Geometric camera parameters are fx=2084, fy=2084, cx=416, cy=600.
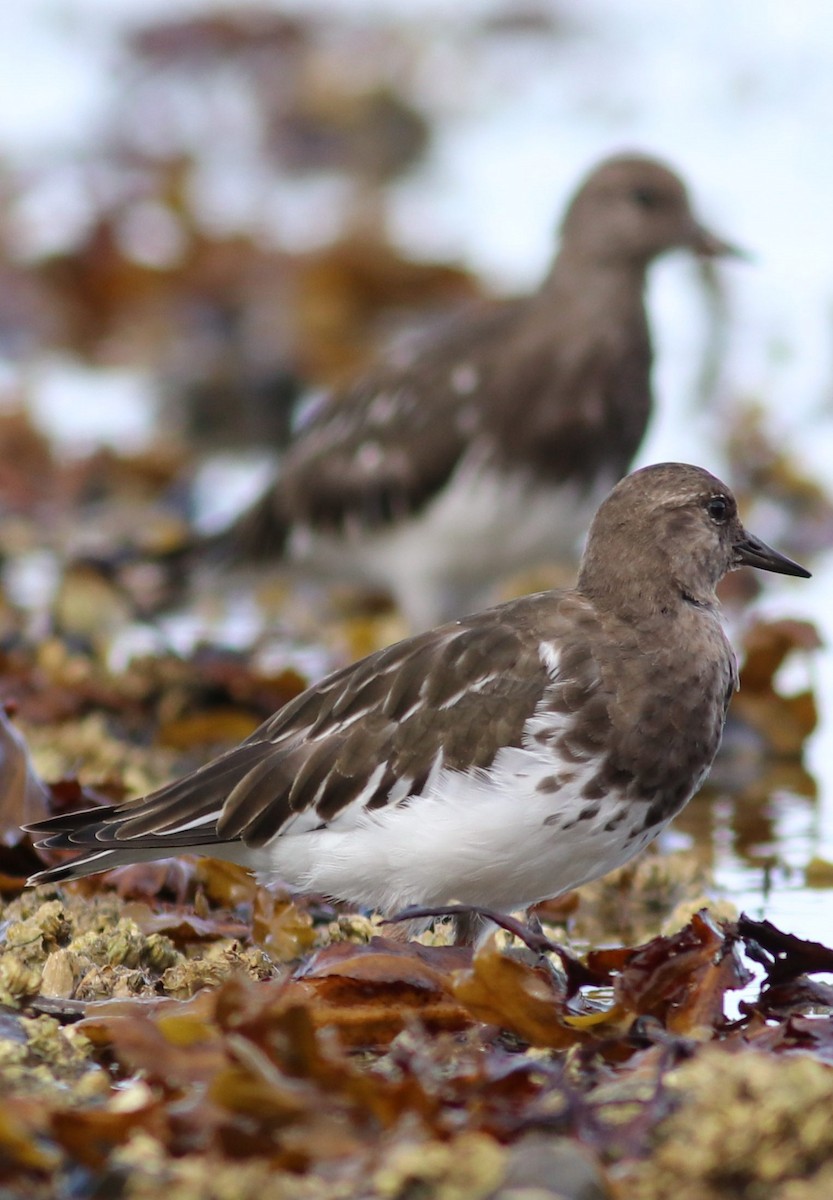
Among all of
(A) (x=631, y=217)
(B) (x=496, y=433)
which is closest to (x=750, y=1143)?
(B) (x=496, y=433)

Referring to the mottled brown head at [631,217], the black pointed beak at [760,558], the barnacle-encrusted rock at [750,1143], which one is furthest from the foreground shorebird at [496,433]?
the barnacle-encrusted rock at [750,1143]

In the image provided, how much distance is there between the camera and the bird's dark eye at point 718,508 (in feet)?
12.7

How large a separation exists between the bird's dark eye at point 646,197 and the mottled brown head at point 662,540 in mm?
2530

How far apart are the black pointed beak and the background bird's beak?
8.15ft

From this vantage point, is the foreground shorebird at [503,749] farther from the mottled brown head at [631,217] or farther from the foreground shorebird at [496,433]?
the mottled brown head at [631,217]

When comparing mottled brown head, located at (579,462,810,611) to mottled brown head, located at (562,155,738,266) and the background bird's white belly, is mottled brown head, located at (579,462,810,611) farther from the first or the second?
mottled brown head, located at (562,155,738,266)

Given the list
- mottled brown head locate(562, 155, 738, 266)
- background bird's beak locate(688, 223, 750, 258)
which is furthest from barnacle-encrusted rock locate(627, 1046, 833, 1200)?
background bird's beak locate(688, 223, 750, 258)

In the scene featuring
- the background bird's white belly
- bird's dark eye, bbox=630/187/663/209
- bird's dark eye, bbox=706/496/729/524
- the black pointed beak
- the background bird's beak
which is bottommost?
the background bird's white belly

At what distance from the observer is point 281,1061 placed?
2.72 m

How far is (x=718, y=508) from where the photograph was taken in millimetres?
3879

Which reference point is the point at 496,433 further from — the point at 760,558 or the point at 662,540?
the point at 662,540

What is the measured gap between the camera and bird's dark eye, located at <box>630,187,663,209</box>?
6258 mm

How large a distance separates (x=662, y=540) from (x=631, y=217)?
2649mm

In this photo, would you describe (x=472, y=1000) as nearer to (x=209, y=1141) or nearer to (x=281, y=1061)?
(x=281, y=1061)
